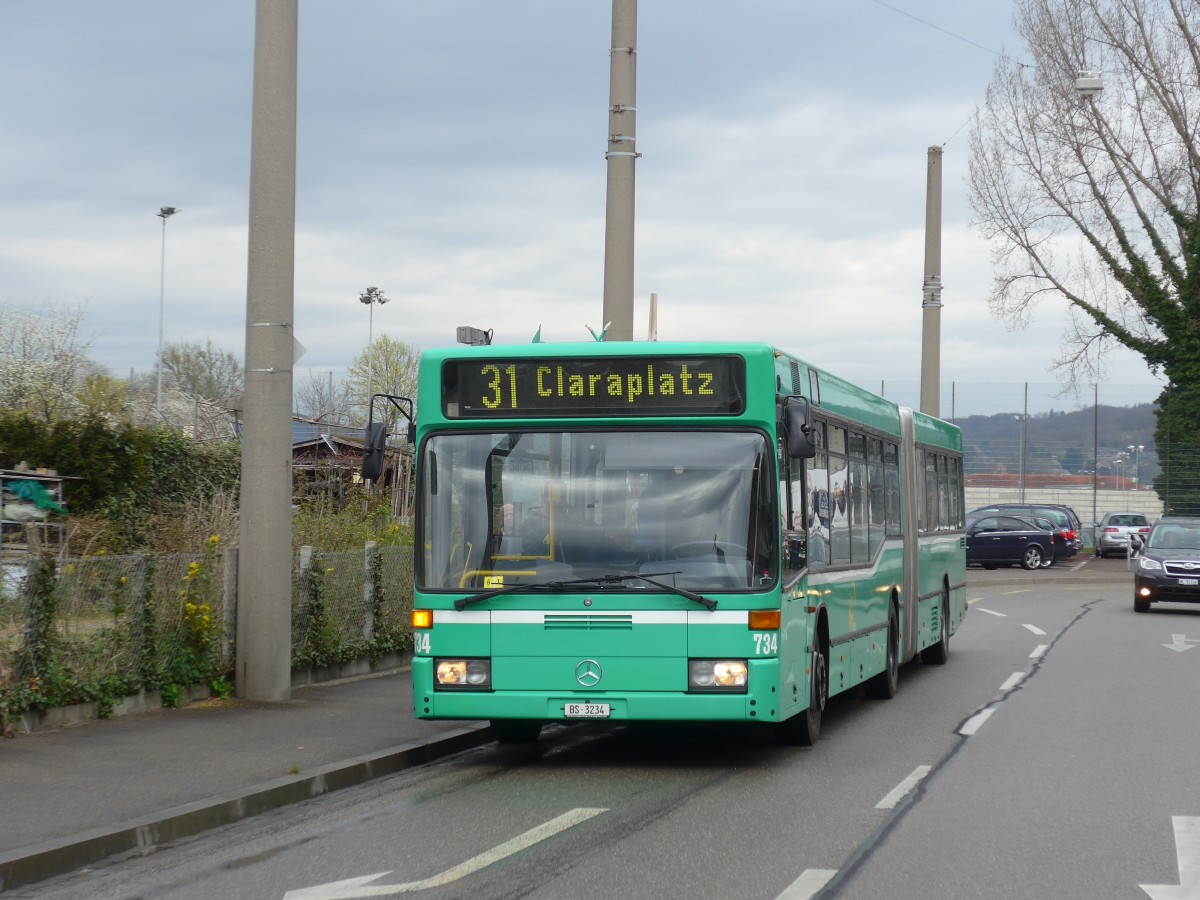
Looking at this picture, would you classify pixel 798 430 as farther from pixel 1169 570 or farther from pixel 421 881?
pixel 1169 570

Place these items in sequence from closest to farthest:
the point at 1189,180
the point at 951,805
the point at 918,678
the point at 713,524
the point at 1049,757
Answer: the point at 951,805
the point at 713,524
the point at 1049,757
the point at 918,678
the point at 1189,180

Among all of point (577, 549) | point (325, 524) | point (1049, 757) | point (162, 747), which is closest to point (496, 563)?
point (577, 549)

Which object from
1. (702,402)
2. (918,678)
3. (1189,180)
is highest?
(1189,180)

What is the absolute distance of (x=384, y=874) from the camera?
23.2ft

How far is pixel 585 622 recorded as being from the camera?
999cm

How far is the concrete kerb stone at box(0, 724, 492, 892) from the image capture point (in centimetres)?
712

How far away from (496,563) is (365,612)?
240 inches

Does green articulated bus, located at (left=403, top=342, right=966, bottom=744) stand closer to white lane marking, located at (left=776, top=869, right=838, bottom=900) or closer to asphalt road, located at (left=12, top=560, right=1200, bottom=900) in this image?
asphalt road, located at (left=12, top=560, right=1200, bottom=900)

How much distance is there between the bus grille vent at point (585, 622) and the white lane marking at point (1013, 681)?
24.3 feet

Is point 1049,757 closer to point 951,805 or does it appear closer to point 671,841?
point 951,805

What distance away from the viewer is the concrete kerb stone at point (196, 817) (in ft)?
23.4

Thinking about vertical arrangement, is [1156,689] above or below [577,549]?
below

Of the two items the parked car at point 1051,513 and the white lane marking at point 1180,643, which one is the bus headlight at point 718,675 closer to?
the white lane marking at point 1180,643

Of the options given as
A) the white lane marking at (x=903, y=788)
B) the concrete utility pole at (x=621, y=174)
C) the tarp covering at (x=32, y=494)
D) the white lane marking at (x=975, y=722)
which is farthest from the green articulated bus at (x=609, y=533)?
the tarp covering at (x=32, y=494)
